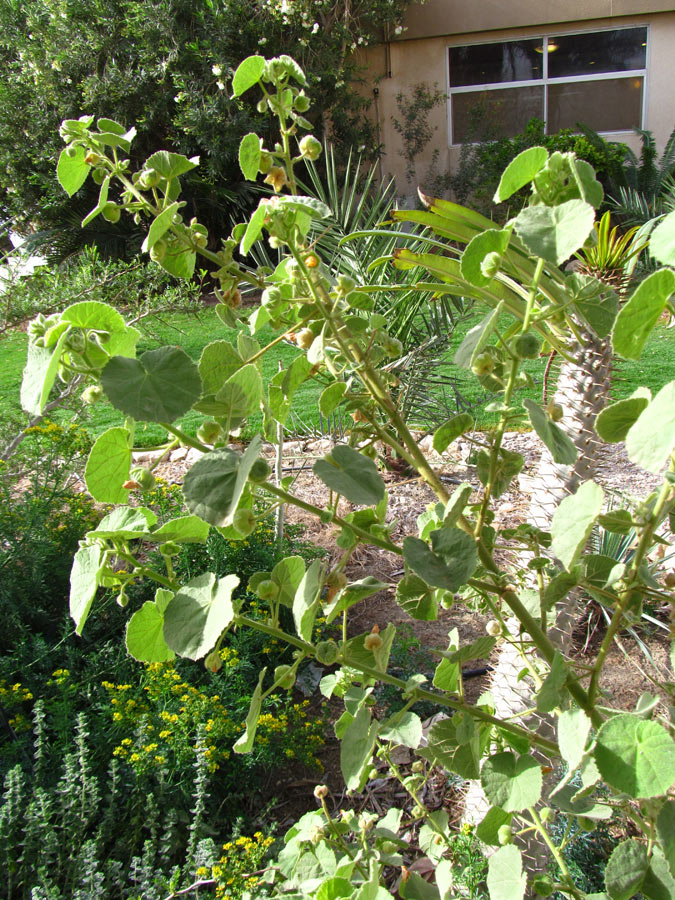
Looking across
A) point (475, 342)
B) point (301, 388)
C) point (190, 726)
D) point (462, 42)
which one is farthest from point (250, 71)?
point (462, 42)

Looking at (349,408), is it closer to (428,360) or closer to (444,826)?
(444,826)

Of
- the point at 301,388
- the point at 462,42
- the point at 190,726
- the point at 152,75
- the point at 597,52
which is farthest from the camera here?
the point at 462,42

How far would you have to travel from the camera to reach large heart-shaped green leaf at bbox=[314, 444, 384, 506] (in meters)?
0.42

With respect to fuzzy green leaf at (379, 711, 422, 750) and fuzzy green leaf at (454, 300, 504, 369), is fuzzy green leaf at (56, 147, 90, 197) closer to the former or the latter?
fuzzy green leaf at (454, 300, 504, 369)

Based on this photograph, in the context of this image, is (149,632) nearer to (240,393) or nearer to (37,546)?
(240,393)

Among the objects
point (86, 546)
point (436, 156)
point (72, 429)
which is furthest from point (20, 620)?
point (436, 156)

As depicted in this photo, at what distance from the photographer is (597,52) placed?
8.38 meters

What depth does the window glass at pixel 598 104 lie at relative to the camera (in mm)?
8445

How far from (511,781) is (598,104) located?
32.0ft

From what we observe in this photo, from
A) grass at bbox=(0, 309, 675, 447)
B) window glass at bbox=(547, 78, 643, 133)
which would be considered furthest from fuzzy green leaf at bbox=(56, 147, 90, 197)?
window glass at bbox=(547, 78, 643, 133)

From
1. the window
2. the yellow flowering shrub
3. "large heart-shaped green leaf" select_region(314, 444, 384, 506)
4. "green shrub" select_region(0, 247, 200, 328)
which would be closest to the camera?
"large heart-shaped green leaf" select_region(314, 444, 384, 506)

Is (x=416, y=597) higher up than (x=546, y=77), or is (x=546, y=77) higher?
(x=546, y=77)

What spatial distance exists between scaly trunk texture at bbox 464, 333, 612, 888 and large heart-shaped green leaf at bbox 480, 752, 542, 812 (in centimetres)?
53

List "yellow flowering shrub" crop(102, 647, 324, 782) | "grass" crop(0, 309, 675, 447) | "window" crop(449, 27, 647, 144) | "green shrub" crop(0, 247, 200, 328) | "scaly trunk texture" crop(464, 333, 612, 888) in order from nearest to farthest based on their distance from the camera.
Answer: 1. "scaly trunk texture" crop(464, 333, 612, 888)
2. "yellow flowering shrub" crop(102, 647, 324, 782)
3. "green shrub" crop(0, 247, 200, 328)
4. "grass" crop(0, 309, 675, 447)
5. "window" crop(449, 27, 647, 144)
